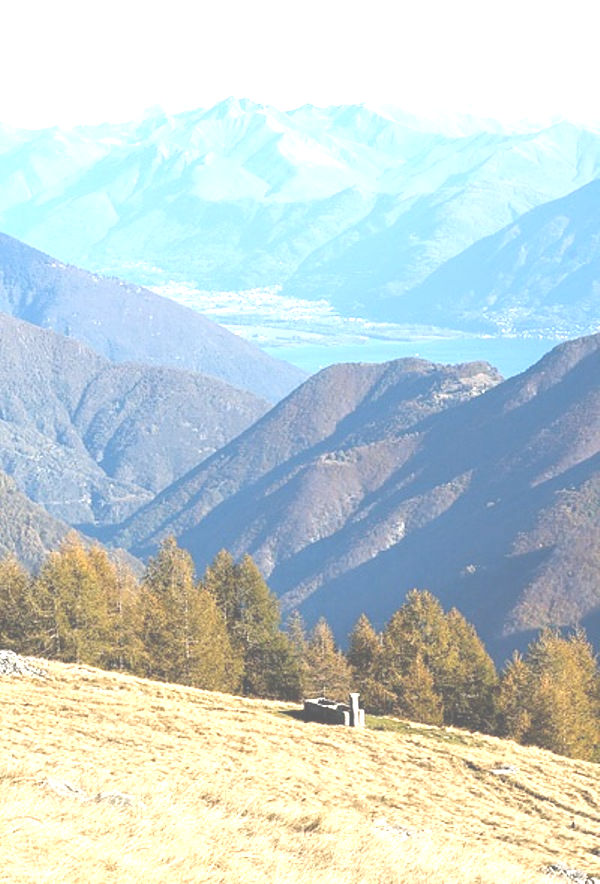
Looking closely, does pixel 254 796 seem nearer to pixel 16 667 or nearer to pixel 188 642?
pixel 16 667

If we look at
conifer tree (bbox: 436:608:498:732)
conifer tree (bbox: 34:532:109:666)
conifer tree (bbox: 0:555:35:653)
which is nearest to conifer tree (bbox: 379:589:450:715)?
conifer tree (bbox: 436:608:498:732)

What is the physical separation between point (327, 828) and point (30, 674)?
28907 millimetres

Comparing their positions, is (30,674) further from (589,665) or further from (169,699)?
(589,665)

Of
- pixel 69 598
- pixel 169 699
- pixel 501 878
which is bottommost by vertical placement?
pixel 501 878

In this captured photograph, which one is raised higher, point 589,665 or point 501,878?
point 589,665

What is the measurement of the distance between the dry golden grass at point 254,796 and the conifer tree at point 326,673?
70.1 feet

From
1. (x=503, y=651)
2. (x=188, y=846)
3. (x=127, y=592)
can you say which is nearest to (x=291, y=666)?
(x=127, y=592)

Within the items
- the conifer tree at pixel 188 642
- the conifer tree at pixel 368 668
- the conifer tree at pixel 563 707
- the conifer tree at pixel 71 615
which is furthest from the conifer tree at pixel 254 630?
the conifer tree at pixel 563 707

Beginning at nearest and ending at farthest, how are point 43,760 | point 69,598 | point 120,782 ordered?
point 120,782 < point 43,760 < point 69,598

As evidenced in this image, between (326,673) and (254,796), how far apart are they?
166 ft

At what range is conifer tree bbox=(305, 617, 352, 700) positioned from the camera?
77.9 metres

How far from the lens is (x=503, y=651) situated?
182000mm

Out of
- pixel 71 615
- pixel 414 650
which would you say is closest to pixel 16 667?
pixel 71 615

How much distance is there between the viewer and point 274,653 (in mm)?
77625
